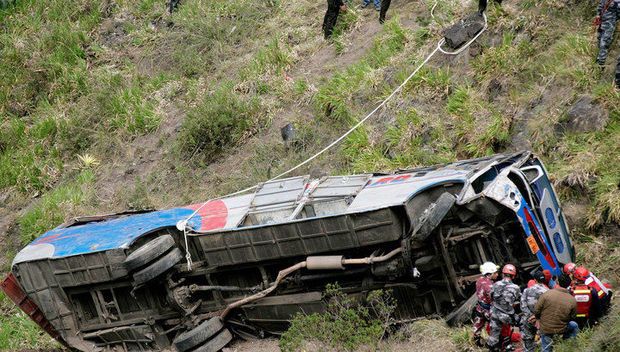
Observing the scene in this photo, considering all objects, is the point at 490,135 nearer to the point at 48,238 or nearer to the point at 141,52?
the point at 48,238

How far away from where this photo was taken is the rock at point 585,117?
11648mm

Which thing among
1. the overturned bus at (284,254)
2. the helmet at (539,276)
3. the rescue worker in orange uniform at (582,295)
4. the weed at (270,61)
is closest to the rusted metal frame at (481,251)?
Result: the overturned bus at (284,254)

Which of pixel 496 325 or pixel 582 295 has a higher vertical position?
pixel 582 295

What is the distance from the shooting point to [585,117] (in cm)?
1184

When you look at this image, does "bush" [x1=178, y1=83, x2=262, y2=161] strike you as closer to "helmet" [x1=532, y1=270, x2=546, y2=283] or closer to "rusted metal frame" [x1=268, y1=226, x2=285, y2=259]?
"rusted metal frame" [x1=268, y1=226, x2=285, y2=259]

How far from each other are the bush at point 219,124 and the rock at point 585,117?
7.13 m

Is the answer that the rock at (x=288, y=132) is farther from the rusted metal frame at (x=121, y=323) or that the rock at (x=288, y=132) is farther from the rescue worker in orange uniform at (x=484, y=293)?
the rescue worker in orange uniform at (x=484, y=293)

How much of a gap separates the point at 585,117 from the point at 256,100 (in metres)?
7.53

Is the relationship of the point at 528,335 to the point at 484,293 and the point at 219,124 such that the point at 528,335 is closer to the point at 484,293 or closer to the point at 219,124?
the point at 484,293

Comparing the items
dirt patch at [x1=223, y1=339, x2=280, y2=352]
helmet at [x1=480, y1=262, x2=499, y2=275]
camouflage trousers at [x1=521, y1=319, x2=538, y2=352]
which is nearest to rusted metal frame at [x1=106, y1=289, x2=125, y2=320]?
dirt patch at [x1=223, y1=339, x2=280, y2=352]

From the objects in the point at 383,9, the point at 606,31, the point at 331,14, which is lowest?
the point at 606,31

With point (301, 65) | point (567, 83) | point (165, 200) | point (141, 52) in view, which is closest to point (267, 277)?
point (567, 83)

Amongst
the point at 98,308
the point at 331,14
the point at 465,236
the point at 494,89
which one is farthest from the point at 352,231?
the point at 331,14

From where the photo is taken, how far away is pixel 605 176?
10.8 m
